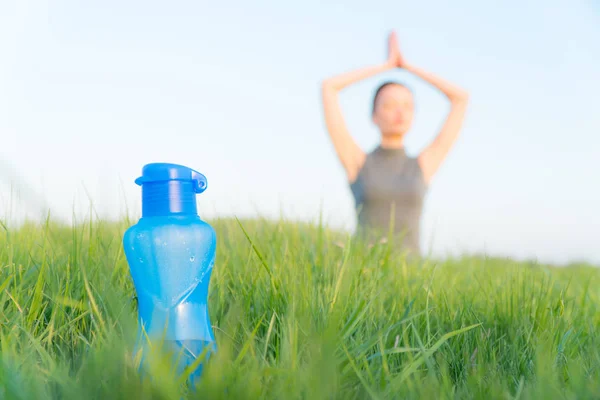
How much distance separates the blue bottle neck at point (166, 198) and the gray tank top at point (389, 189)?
3271 mm

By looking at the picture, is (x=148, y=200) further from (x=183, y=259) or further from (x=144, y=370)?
(x=144, y=370)

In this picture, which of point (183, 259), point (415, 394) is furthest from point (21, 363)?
point (415, 394)

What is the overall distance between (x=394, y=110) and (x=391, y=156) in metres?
0.42

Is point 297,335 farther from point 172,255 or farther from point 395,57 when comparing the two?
point 395,57

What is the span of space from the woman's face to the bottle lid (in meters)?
3.37

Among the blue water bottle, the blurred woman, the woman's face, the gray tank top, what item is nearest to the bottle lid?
the blue water bottle

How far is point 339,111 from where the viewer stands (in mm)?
4449

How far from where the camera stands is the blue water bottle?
4.43 ft

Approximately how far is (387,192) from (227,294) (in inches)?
118

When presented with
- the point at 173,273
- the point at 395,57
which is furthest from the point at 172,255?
the point at 395,57

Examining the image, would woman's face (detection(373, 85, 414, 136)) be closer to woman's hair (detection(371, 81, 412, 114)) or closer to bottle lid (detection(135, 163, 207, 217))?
woman's hair (detection(371, 81, 412, 114))

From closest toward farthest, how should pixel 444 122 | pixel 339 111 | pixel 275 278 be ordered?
1. pixel 275 278
2. pixel 339 111
3. pixel 444 122

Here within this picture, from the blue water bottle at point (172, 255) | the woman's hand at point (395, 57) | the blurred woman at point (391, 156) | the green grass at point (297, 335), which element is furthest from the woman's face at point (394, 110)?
the blue water bottle at point (172, 255)

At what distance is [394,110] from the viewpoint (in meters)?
4.52
